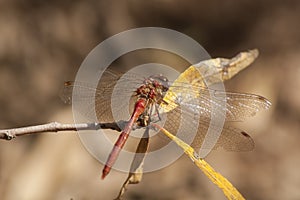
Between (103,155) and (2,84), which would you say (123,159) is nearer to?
(103,155)

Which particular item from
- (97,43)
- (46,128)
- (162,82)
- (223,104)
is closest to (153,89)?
(162,82)

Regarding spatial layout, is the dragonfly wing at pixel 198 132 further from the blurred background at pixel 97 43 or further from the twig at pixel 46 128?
the blurred background at pixel 97 43

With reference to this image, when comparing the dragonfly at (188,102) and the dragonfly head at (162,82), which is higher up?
the dragonfly head at (162,82)

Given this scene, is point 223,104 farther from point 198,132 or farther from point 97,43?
point 97,43

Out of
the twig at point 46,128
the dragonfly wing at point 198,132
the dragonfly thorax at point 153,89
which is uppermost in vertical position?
the dragonfly thorax at point 153,89

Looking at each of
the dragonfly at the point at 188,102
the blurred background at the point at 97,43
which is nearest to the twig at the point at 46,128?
the dragonfly at the point at 188,102

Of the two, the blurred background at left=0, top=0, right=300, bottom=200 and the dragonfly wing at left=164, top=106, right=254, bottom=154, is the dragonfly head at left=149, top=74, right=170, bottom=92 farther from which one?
the blurred background at left=0, top=0, right=300, bottom=200

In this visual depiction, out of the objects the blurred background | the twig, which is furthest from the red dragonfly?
the blurred background
